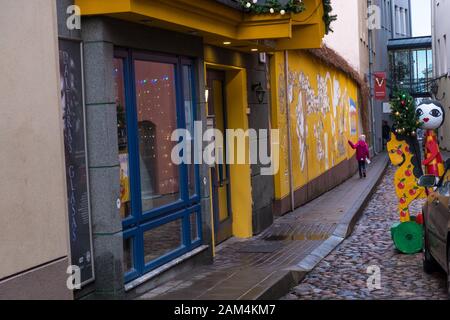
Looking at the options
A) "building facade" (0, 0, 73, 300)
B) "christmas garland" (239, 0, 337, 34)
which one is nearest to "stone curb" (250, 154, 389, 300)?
"building facade" (0, 0, 73, 300)

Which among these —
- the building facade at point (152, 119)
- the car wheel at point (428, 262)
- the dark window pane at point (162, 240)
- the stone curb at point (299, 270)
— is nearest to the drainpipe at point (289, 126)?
the stone curb at point (299, 270)

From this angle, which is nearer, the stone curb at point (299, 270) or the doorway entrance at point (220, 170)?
the stone curb at point (299, 270)

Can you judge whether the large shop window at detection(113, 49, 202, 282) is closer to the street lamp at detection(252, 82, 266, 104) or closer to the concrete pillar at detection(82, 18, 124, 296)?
the concrete pillar at detection(82, 18, 124, 296)

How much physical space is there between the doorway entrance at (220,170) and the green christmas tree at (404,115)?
8.75 feet

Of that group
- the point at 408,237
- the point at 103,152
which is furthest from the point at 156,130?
the point at 408,237

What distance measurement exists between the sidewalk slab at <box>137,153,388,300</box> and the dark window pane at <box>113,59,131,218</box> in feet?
3.28

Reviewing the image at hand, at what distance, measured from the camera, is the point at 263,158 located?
13250 mm

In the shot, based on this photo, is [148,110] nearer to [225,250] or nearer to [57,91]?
[57,91]

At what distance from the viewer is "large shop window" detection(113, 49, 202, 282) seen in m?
7.77

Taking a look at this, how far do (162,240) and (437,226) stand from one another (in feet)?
9.92

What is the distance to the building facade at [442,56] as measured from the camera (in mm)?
37709
